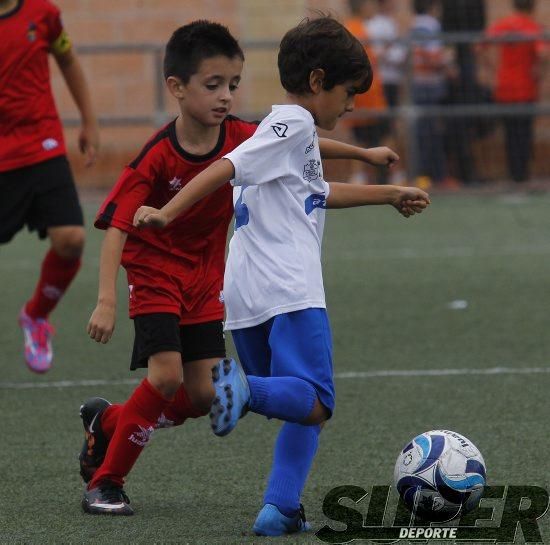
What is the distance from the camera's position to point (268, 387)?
157 inches

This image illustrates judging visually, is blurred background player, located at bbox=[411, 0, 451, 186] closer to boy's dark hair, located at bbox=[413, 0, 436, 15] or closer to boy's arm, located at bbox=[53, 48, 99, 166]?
boy's dark hair, located at bbox=[413, 0, 436, 15]

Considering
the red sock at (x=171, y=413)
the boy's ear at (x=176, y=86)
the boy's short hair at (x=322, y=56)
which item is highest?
the boy's short hair at (x=322, y=56)

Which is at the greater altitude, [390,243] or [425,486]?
[425,486]

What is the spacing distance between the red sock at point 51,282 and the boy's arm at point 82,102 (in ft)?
1.57

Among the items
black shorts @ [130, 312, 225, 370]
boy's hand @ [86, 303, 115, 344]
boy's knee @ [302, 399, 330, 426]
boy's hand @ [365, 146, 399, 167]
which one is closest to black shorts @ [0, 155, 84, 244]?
black shorts @ [130, 312, 225, 370]

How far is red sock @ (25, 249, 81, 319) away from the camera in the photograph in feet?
22.1

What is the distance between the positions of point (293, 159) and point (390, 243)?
7230 mm

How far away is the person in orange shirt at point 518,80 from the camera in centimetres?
1429

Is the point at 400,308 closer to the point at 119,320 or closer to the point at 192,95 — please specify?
the point at 119,320

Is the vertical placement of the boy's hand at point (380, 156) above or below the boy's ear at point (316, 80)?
below

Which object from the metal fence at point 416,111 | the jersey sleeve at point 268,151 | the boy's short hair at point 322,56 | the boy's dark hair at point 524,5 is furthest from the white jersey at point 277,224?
the boy's dark hair at point 524,5

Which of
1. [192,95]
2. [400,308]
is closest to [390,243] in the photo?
[400,308]

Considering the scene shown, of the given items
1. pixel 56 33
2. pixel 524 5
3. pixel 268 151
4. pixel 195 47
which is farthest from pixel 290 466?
pixel 524 5

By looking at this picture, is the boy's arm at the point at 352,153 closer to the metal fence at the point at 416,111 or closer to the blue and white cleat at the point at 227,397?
the blue and white cleat at the point at 227,397
